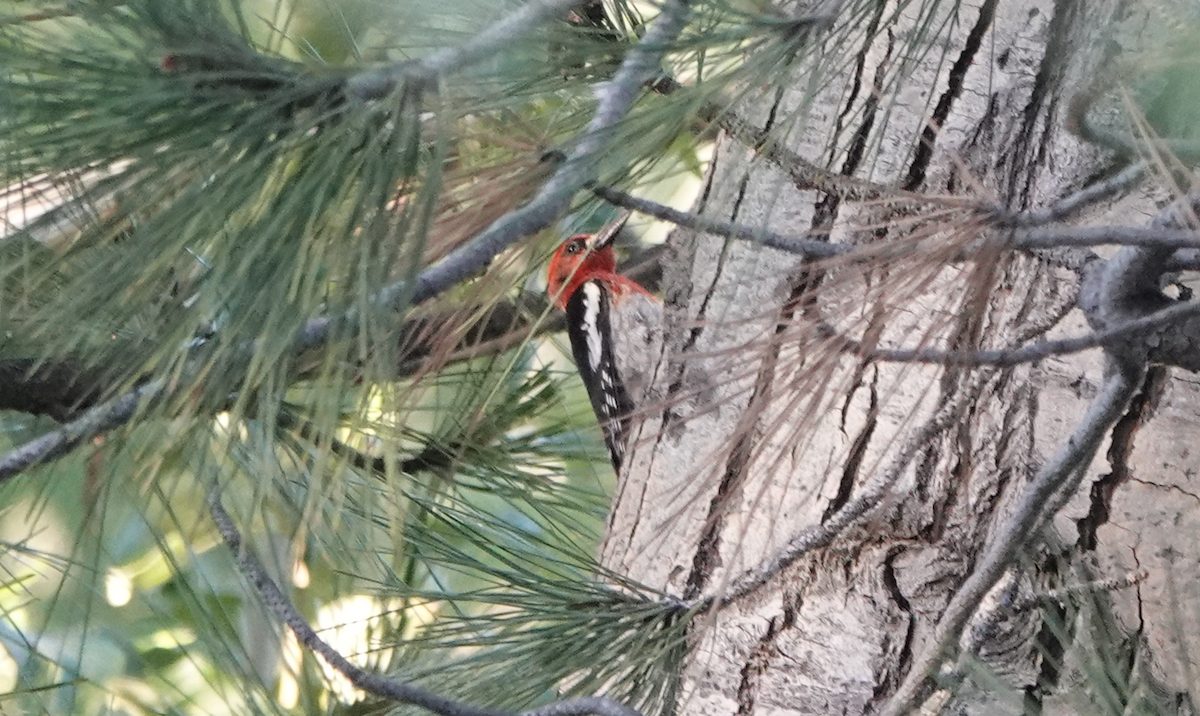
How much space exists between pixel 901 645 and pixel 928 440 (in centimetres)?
22

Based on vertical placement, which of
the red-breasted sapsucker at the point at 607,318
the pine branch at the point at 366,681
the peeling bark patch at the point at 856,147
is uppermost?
the red-breasted sapsucker at the point at 607,318

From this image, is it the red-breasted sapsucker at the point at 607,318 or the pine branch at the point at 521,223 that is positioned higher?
the red-breasted sapsucker at the point at 607,318

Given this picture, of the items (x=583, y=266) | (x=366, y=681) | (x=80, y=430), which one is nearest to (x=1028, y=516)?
(x=366, y=681)

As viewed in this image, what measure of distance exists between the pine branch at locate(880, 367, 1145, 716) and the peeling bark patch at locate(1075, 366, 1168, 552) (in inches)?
3.0

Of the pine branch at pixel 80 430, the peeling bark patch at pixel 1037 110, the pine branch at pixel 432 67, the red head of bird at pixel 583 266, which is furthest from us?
the red head of bird at pixel 583 266

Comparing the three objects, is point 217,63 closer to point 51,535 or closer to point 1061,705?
point 1061,705

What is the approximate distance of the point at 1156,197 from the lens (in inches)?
41.1

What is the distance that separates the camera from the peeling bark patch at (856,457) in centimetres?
114

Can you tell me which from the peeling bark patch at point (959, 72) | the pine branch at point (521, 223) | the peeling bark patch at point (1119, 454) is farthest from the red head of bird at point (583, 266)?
the pine branch at point (521, 223)

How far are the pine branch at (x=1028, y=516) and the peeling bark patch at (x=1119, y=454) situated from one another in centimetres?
8

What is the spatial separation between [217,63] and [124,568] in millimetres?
2522

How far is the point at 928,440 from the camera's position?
41.3 inches

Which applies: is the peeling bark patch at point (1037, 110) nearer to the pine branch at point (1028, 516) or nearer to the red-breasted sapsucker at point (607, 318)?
the pine branch at point (1028, 516)

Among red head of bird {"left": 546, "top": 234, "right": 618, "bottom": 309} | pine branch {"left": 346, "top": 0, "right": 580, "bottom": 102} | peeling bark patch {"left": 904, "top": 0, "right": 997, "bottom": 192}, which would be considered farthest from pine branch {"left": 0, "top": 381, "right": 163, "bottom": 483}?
red head of bird {"left": 546, "top": 234, "right": 618, "bottom": 309}
